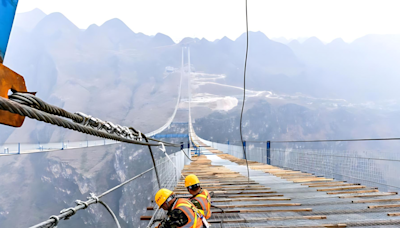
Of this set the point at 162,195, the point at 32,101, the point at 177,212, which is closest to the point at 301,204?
the point at 177,212

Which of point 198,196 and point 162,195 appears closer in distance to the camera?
point 162,195

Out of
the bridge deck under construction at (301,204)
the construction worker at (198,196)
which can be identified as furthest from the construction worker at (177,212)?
the bridge deck under construction at (301,204)

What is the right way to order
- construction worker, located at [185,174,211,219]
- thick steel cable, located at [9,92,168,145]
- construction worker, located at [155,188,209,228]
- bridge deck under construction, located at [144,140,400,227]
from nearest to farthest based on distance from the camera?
thick steel cable, located at [9,92,168,145], construction worker, located at [155,188,209,228], construction worker, located at [185,174,211,219], bridge deck under construction, located at [144,140,400,227]

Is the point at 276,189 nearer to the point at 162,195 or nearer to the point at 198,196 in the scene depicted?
the point at 198,196

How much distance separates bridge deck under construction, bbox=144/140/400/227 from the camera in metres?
3.91

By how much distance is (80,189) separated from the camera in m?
72.2

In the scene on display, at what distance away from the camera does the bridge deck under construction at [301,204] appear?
12.8 feet

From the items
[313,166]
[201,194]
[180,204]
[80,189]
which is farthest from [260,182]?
[80,189]

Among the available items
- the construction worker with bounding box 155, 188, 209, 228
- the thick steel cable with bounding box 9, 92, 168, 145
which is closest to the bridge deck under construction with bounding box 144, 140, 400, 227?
the construction worker with bounding box 155, 188, 209, 228

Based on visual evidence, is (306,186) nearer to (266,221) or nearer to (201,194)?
(266,221)

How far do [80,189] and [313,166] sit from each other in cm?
A: 7491

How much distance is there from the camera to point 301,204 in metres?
4.84

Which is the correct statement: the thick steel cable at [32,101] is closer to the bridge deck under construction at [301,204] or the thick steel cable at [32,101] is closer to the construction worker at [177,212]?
the construction worker at [177,212]

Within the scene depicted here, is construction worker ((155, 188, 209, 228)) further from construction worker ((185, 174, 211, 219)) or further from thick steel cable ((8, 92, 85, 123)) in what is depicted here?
thick steel cable ((8, 92, 85, 123))
